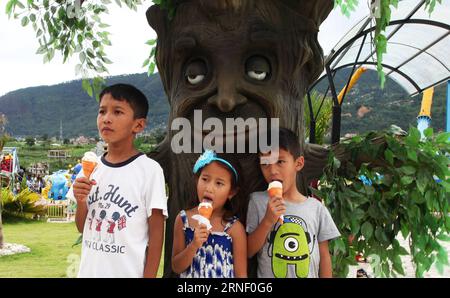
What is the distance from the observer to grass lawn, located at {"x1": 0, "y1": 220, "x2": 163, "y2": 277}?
6375 mm

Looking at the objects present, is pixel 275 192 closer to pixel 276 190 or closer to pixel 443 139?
pixel 276 190

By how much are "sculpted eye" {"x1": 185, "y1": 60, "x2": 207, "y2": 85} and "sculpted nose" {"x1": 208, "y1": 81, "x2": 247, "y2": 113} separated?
0.48 feet

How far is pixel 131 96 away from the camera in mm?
2014

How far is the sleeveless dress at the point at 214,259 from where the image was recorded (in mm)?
1925

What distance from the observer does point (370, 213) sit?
2578 millimetres

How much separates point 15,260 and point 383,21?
6606 millimetres

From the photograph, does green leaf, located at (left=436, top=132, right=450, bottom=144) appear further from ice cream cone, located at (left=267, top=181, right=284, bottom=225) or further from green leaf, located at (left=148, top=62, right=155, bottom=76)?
green leaf, located at (left=148, top=62, right=155, bottom=76)

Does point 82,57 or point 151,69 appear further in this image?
point 151,69

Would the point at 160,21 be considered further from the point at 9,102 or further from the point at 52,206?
the point at 9,102

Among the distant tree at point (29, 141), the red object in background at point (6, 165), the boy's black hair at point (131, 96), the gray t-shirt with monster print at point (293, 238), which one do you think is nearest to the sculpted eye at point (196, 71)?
the boy's black hair at point (131, 96)

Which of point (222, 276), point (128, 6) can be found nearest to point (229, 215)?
point (222, 276)

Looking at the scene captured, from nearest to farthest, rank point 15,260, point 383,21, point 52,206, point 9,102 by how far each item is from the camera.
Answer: point 383,21 < point 15,260 < point 52,206 < point 9,102

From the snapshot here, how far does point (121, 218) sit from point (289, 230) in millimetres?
727

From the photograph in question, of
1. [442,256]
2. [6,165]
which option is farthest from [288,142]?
[6,165]
